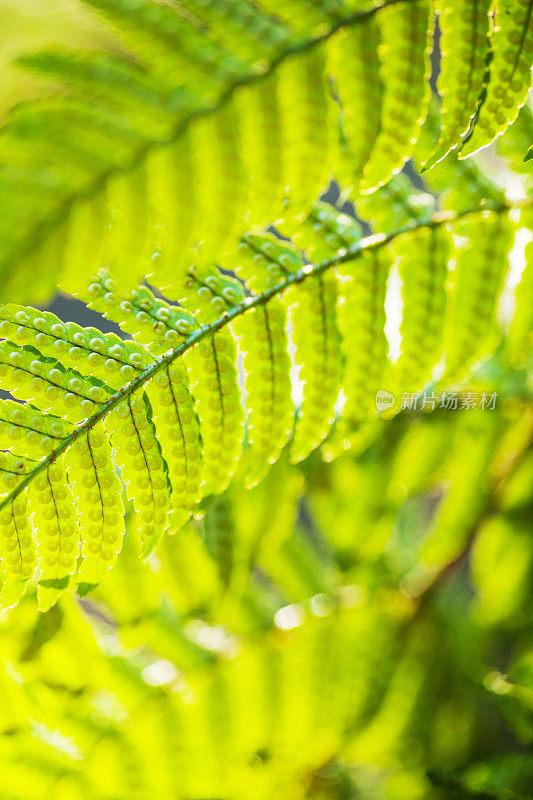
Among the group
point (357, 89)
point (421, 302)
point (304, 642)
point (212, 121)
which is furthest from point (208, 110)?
point (304, 642)

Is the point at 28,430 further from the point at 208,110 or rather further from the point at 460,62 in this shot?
the point at 460,62

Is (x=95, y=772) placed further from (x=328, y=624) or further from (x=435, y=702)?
(x=435, y=702)

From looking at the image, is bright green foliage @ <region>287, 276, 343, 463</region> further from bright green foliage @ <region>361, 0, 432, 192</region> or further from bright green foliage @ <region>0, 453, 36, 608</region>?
bright green foliage @ <region>0, 453, 36, 608</region>

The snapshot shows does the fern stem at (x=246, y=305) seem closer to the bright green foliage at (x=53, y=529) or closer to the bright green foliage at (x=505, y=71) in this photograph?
the bright green foliage at (x=53, y=529)

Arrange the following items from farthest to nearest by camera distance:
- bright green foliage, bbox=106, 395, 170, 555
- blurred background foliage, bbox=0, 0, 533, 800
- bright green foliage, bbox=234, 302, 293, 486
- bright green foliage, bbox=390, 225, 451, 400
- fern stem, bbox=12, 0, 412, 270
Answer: blurred background foliage, bbox=0, 0, 533, 800 → bright green foliage, bbox=390, 225, 451, 400 → bright green foliage, bbox=234, 302, 293, 486 → bright green foliage, bbox=106, 395, 170, 555 → fern stem, bbox=12, 0, 412, 270

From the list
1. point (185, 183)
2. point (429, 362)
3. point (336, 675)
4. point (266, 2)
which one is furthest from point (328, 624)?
point (266, 2)

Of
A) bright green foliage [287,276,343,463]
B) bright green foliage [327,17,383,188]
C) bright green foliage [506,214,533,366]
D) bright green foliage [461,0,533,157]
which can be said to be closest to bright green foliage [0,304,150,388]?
bright green foliage [287,276,343,463]
